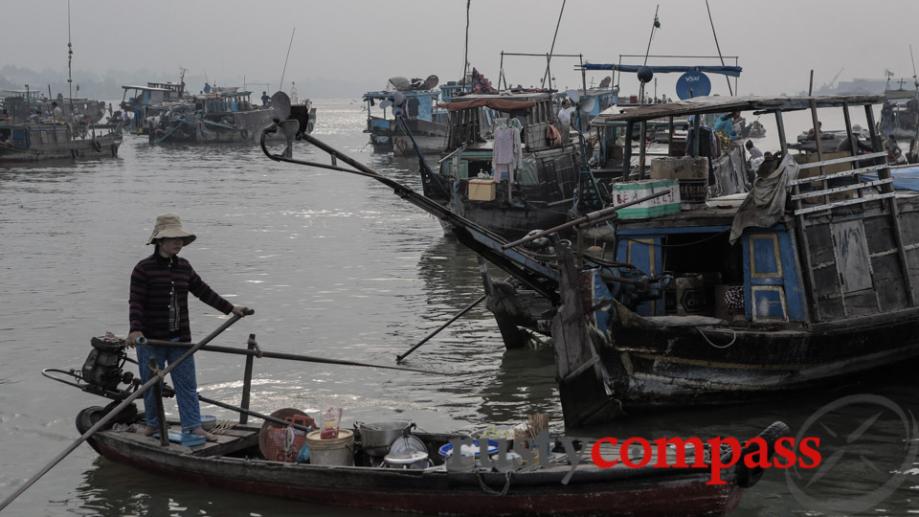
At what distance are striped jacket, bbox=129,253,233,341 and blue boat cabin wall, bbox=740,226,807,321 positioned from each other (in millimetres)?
5080

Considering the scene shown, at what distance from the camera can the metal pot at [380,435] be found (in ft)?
24.8

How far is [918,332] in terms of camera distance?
10.3 meters

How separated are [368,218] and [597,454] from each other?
20.2m

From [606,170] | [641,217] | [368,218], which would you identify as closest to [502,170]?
[606,170]

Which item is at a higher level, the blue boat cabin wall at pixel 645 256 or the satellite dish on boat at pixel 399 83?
the satellite dish on boat at pixel 399 83

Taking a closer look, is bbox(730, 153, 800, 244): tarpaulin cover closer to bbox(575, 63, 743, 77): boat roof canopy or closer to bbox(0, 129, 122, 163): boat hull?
bbox(575, 63, 743, 77): boat roof canopy

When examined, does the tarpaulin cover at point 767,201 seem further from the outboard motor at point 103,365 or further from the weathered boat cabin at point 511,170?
the weathered boat cabin at point 511,170

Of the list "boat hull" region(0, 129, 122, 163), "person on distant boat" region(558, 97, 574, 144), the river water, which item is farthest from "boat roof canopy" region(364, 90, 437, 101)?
"person on distant boat" region(558, 97, 574, 144)

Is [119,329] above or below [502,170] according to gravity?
below

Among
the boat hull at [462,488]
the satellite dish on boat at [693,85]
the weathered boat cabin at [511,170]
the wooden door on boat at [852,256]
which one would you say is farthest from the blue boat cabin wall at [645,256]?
the weathered boat cabin at [511,170]

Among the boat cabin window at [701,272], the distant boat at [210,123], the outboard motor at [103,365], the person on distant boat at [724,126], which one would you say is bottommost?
the outboard motor at [103,365]

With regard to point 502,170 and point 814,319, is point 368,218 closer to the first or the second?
point 502,170

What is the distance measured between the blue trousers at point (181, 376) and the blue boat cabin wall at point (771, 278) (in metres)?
5.08

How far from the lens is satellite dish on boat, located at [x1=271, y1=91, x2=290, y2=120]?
7857 millimetres
